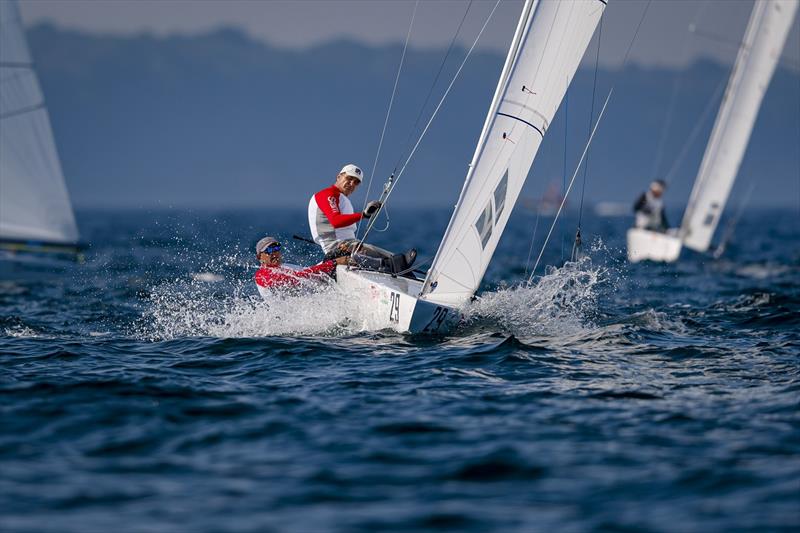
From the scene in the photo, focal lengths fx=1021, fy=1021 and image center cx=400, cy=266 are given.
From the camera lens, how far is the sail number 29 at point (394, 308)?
Result: 36.2 feet

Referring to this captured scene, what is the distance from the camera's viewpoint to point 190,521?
5559mm

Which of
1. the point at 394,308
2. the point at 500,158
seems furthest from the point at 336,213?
the point at 500,158

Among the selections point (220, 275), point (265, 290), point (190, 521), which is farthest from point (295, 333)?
point (220, 275)

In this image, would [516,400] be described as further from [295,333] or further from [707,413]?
[295,333]

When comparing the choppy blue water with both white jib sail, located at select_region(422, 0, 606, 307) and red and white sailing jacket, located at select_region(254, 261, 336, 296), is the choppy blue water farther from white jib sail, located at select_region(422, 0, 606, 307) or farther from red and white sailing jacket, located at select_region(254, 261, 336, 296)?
white jib sail, located at select_region(422, 0, 606, 307)

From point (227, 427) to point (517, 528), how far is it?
8.80ft

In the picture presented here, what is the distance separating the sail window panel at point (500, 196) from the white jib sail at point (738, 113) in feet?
54.0

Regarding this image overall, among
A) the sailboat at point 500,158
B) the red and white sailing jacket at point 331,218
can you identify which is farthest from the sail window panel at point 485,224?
the red and white sailing jacket at point 331,218

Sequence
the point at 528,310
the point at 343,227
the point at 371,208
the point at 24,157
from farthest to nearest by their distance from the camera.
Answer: the point at 24,157 < the point at 343,227 < the point at 528,310 < the point at 371,208

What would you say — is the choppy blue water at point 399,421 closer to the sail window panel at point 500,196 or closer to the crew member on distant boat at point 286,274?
the crew member on distant boat at point 286,274

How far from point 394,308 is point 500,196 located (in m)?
1.69

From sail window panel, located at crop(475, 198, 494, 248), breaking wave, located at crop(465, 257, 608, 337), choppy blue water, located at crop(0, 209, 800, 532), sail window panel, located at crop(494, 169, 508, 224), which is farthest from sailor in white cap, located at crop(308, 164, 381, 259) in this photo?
breaking wave, located at crop(465, 257, 608, 337)

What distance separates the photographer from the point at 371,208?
11.8 meters

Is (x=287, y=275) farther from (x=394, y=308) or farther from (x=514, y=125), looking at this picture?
(x=514, y=125)
